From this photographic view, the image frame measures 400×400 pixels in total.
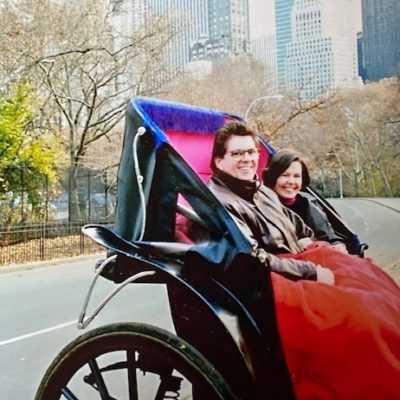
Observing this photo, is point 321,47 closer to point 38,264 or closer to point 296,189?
point 296,189

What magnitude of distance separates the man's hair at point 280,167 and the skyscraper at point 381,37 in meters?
0.37

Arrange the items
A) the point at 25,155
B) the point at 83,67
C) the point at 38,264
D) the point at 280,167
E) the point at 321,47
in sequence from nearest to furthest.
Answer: the point at 280,167 < the point at 321,47 < the point at 38,264 < the point at 83,67 < the point at 25,155

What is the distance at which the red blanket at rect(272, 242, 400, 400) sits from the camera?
88 cm

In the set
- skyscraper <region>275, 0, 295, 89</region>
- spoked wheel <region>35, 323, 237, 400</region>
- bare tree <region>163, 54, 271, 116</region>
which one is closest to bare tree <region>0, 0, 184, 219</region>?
bare tree <region>163, 54, 271, 116</region>

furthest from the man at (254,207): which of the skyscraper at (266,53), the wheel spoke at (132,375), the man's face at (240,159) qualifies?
the skyscraper at (266,53)

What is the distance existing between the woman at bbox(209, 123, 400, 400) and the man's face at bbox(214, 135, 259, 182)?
0.10 feet

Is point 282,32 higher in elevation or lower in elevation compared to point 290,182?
higher

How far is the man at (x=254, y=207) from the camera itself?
0.95m

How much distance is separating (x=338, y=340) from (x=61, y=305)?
68 cm

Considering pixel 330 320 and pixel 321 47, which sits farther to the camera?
pixel 321 47

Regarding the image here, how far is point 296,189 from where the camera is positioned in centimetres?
111

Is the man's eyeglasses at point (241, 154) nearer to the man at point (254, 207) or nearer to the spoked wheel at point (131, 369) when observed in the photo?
the man at point (254, 207)

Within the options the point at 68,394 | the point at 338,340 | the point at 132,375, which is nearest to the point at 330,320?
the point at 338,340

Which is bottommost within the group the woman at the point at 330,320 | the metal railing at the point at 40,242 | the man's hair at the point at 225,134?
the woman at the point at 330,320
